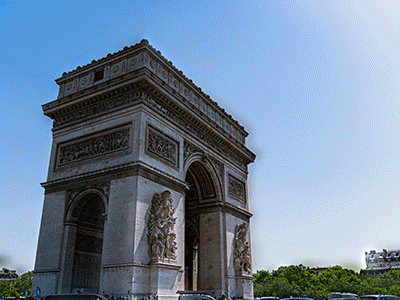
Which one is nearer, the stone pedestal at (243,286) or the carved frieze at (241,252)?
the stone pedestal at (243,286)

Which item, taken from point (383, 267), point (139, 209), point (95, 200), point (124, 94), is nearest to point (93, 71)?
point (124, 94)

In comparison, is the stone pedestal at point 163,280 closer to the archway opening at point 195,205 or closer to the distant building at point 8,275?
the archway opening at point 195,205

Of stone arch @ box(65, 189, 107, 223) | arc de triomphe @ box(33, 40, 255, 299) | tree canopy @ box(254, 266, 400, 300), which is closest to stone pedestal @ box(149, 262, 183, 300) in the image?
arc de triomphe @ box(33, 40, 255, 299)

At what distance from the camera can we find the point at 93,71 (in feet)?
74.1

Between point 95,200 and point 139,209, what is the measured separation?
3.69 meters

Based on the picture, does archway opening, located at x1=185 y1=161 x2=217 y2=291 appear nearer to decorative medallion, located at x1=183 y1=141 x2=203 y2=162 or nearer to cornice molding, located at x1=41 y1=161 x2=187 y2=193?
decorative medallion, located at x1=183 y1=141 x2=203 y2=162

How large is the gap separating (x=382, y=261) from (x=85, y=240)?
110 m

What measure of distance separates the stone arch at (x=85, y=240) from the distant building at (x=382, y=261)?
93.9 metres

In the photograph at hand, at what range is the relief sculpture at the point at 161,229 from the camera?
60.3 feet

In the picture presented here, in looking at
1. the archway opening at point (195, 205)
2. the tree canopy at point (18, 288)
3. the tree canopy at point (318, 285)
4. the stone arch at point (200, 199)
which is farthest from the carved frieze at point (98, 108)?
the tree canopy at point (18, 288)

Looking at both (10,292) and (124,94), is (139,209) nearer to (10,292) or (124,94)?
(124,94)

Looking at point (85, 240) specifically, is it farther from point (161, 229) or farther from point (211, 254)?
point (211, 254)

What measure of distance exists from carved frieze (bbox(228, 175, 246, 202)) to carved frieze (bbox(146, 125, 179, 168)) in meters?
6.85

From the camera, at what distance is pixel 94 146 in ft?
67.9
